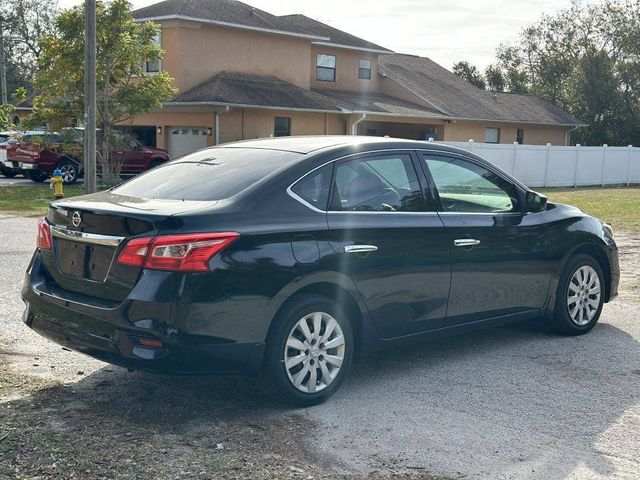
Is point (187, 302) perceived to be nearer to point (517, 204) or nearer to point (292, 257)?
point (292, 257)

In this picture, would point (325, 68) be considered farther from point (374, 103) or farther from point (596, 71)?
point (596, 71)

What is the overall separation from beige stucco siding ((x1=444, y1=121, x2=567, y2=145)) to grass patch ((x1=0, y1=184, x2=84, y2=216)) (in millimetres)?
19263

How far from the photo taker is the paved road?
14.7 ft

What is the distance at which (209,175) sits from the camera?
553cm

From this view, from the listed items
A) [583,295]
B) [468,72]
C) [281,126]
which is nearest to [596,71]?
[468,72]

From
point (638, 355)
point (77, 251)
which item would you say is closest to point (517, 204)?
point (638, 355)

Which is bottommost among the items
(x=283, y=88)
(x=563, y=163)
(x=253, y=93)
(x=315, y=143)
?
(x=563, y=163)

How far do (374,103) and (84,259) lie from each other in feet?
103

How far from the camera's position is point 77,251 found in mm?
5113

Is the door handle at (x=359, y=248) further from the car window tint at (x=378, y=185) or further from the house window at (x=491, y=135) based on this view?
the house window at (x=491, y=135)

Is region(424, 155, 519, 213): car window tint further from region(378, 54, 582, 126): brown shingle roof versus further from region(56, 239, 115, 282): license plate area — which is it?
region(378, 54, 582, 126): brown shingle roof

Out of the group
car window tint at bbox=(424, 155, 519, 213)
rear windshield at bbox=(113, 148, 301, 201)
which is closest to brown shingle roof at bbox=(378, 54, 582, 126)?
car window tint at bbox=(424, 155, 519, 213)

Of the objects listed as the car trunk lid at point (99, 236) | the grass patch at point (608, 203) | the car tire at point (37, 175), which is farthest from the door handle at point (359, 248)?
the car tire at point (37, 175)

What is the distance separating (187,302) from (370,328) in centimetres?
143
